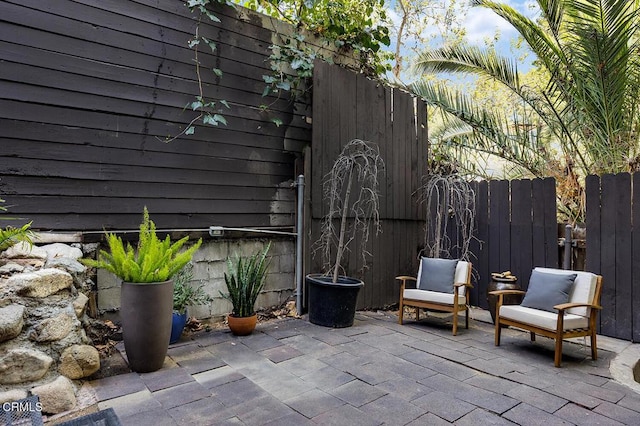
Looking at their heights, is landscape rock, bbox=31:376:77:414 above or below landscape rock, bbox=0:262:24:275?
below

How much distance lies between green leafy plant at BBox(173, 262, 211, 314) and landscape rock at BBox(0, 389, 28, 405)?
1264mm

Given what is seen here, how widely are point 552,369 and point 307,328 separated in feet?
6.91

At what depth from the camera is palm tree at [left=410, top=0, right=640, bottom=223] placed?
14.1ft

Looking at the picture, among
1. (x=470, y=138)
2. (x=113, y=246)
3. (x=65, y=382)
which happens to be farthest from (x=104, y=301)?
(x=470, y=138)

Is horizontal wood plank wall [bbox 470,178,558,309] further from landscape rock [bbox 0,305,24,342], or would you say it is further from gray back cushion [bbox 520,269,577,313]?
landscape rock [bbox 0,305,24,342]

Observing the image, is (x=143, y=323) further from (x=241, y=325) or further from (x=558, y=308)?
(x=558, y=308)

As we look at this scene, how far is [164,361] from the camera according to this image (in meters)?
2.79

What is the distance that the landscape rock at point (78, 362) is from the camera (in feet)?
7.36

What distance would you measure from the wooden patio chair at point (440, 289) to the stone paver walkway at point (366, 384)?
15.2 inches

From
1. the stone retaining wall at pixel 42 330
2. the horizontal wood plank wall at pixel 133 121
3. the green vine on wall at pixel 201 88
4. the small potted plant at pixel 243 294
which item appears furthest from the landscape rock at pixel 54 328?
the green vine on wall at pixel 201 88

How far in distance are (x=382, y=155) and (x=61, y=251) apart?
3.65 metres

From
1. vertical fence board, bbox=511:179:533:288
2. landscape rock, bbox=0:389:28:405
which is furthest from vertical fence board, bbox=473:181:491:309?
landscape rock, bbox=0:389:28:405

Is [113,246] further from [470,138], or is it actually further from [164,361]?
[470,138]

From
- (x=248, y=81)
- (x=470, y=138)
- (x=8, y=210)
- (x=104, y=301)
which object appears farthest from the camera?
(x=470, y=138)
